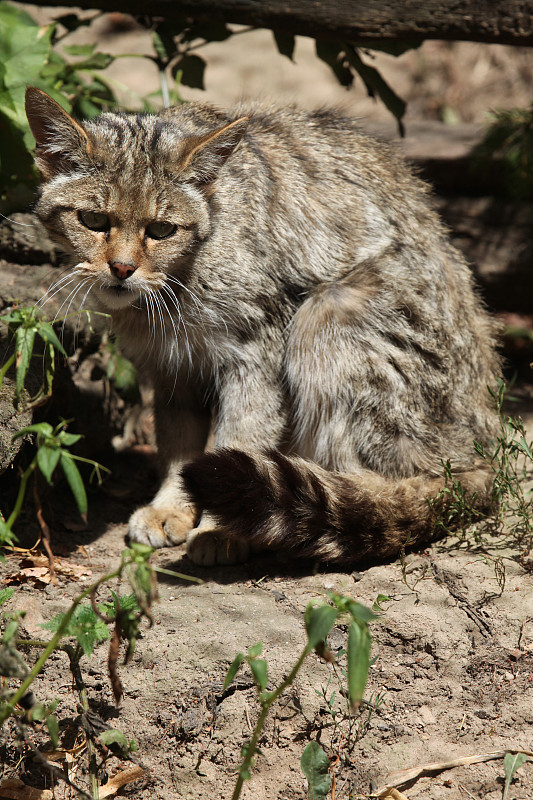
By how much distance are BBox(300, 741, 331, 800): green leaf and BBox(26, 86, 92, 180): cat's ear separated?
2.37 metres

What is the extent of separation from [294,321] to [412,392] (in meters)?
0.64

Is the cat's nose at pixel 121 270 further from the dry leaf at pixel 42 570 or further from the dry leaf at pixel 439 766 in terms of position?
the dry leaf at pixel 439 766

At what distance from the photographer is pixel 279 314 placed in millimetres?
3643

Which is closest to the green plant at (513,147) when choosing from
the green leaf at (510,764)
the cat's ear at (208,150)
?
the cat's ear at (208,150)

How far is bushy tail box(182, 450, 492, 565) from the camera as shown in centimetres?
294

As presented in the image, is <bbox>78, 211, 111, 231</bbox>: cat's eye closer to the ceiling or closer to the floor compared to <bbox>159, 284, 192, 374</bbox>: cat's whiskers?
closer to the ceiling

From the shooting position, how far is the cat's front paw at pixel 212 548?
344cm

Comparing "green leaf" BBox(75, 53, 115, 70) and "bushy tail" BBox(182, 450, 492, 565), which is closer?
"bushy tail" BBox(182, 450, 492, 565)

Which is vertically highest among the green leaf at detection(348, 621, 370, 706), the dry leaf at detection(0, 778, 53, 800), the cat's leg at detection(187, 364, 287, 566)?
the green leaf at detection(348, 621, 370, 706)

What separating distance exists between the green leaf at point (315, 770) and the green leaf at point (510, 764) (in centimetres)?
56

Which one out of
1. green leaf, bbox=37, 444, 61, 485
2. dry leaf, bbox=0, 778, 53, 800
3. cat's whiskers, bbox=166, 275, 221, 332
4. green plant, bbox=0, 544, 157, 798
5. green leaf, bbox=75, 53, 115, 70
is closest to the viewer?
green plant, bbox=0, 544, 157, 798

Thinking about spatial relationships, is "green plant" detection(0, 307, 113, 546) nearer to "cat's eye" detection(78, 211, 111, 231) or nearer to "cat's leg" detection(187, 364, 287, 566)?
"cat's eye" detection(78, 211, 111, 231)

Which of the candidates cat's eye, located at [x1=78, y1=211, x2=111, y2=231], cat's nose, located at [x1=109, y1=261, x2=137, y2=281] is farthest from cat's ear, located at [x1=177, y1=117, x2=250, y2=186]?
cat's nose, located at [x1=109, y1=261, x2=137, y2=281]

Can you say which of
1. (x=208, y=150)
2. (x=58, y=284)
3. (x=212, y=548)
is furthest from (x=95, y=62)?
(x=212, y=548)
